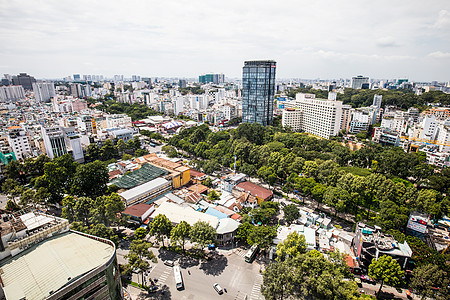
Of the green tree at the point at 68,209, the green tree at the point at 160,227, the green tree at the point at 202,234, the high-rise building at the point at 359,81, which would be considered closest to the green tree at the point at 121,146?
the green tree at the point at 68,209

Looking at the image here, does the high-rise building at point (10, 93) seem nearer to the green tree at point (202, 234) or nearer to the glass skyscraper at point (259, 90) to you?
the glass skyscraper at point (259, 90)

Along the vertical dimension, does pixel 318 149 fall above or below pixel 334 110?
below

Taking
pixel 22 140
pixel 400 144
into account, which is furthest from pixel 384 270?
pixel 22 140

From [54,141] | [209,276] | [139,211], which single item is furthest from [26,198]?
[209,276]

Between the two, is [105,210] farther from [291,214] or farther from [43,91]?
[43,91]

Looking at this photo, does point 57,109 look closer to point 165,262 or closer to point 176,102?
point 176,102

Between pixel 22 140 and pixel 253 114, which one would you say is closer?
pixel 22 140
